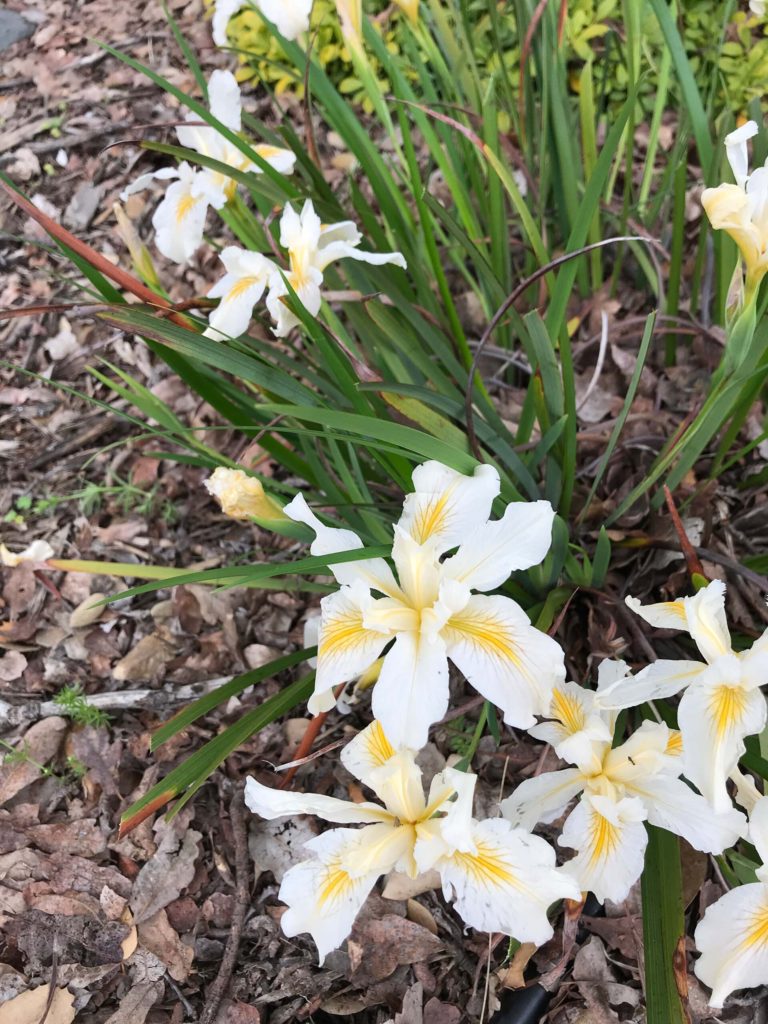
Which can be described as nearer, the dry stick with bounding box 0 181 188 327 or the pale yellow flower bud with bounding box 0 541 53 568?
the dry stick with bounding box 0 181 188 327

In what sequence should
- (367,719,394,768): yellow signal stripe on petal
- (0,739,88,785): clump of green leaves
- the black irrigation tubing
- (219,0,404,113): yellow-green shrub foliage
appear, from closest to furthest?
(367,719,394,768): yellow signal stripe on petal < the black irrigation tubing < (0,739,88,785): clump of green leaves < (219,0,404,113): yellow-green shrub foliage

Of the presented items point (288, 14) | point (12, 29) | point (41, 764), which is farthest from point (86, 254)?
point (12, 29)

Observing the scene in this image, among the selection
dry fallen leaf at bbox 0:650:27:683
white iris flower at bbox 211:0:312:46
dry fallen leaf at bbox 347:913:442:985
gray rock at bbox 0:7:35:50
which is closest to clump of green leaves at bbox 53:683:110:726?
dry fallen leaf at bbox 0:650:27:683

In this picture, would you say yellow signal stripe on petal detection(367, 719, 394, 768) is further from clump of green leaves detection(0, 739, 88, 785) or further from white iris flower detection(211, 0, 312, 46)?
white iris flower detection(211, 0, 312, 46)

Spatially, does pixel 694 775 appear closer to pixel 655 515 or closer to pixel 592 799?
pixel 592 799

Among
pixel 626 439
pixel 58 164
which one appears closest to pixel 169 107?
pixel 58 164

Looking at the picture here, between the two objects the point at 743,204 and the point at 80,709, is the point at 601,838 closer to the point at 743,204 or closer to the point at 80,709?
the point at 743,204
